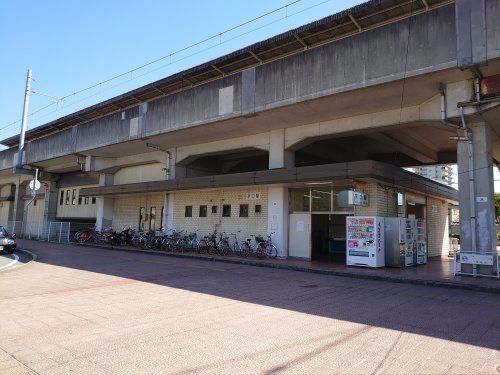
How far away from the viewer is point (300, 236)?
699 inches

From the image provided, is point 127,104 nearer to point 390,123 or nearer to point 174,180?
point 174,180

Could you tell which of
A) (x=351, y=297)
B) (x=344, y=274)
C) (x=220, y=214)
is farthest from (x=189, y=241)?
(x=351, y=297)

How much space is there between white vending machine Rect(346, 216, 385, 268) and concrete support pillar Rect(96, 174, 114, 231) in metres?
18.2

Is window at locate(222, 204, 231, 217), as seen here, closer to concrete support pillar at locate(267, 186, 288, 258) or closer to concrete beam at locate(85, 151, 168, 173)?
concrete support pillar at locate(267, 186, 288, 258)

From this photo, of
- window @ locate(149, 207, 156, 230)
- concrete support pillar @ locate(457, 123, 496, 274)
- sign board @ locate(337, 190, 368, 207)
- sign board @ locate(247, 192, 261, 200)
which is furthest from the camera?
window @ locate(149, 207, 156, 230)

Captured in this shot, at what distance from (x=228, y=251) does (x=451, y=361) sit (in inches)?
598

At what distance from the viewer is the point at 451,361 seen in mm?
4844

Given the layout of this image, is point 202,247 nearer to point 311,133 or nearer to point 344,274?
point 311,133

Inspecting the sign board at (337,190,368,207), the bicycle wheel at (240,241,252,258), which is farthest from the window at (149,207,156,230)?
the sign board at (337,190,368,207)

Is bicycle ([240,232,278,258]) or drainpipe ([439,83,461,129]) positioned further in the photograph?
bicycle ([240,232,278,258])

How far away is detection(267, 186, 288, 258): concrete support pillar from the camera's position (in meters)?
17.9

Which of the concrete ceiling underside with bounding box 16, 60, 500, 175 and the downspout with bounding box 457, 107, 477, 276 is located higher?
the concrete ceiling underside with bounding box 16, 60, 500, 175

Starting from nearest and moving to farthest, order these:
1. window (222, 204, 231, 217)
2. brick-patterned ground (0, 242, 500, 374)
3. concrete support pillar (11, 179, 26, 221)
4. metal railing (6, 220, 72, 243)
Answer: brick-patterned ground (0, 242, 500, 374) → window (222, 204, 231, 217) → metal railing (6, 220, 72, 243) → concrete support pillar (11, 179, 26, 221)

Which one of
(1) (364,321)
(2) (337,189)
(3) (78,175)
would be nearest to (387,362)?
(1) (364,321)
